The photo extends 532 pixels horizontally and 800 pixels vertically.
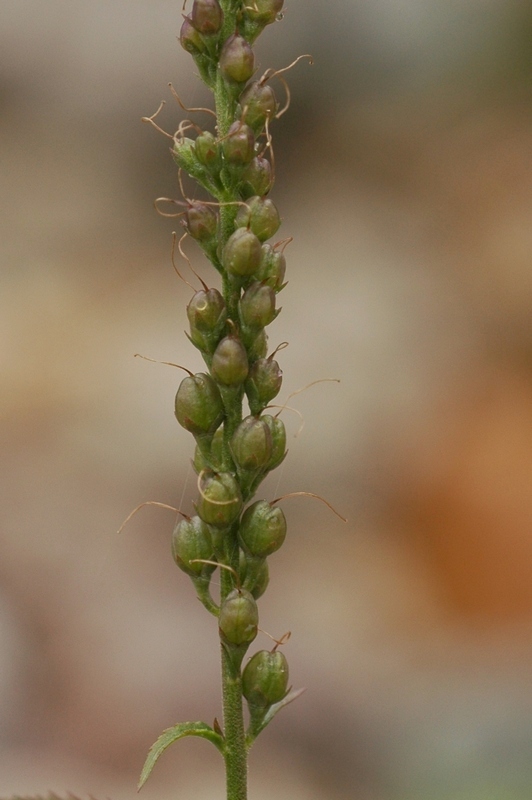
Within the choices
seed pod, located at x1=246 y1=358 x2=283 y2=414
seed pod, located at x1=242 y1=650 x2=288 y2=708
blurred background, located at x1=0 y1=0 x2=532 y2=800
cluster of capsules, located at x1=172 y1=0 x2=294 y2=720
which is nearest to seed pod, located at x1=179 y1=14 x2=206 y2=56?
cluster of capsules, located at x1=172 y1=0 x2=294 y2=720

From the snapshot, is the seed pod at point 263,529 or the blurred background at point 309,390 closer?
the seed pod at point 263,529

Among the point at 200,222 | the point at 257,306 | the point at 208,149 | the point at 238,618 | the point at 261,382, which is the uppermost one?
the point at 208,149

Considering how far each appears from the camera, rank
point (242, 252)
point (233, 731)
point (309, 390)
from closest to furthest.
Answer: point (242, 252), point (233, 731), point (309, 390)

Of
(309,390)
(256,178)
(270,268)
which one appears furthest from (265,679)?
(309,390)

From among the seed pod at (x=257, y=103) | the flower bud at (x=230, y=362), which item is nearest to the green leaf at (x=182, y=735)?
the flower bud at (x=230, y=362)

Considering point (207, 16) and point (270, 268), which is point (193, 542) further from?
point (207, 16)

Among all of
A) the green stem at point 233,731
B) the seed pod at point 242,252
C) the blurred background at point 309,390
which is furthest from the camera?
the blurred background at point 309,390

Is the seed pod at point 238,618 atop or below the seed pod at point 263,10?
below

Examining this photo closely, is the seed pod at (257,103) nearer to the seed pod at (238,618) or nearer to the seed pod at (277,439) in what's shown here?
the seed pod at (277,439)
